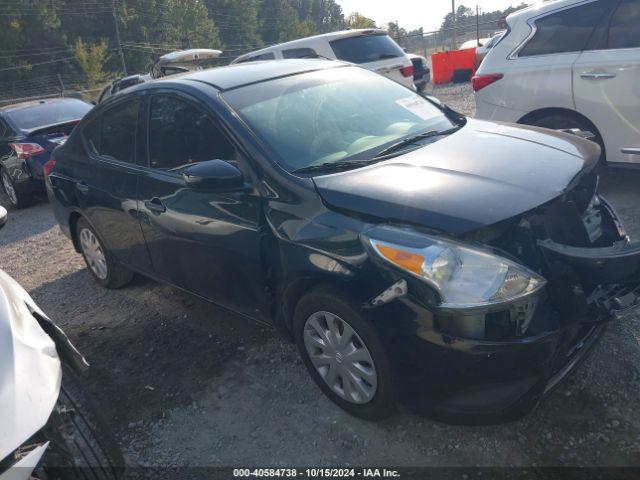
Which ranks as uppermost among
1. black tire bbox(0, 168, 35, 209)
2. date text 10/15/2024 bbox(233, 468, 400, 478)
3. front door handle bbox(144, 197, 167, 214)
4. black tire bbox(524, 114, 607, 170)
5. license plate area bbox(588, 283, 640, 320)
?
front door handle bbox(144, 197, 167, 214)

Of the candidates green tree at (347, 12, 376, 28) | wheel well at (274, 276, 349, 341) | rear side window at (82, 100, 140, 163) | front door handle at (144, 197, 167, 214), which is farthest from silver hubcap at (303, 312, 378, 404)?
green tree at (347, 12, 376, 28)

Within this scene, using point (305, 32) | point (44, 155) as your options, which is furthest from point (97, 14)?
point (44, 155)

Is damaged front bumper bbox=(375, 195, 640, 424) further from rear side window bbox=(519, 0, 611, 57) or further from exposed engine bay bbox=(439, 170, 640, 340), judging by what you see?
rear side window bbox=(519, 0, 611, 57)

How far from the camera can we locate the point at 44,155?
8039 mm

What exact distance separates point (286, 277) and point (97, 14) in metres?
52.0

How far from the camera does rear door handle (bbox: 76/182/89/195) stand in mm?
4332

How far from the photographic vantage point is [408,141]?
322 cm

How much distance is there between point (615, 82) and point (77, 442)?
4.79 meters

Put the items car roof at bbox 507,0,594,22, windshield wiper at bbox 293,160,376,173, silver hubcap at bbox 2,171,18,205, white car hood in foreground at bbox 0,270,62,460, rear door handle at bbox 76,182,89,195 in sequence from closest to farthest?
1. white car hood in foreground at bbox 0,270,62,460
2. windshield wiper at bbox 293,160,376,173
3. rear door handle at bbox 76,182,89,195
4. car roof at bbox 507,0,594,22
5. silver hubcap at bbox 2,171,18,205

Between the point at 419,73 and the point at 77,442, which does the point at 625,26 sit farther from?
the point at 419,73

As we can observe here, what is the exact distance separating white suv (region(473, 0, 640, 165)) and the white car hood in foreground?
4577mm

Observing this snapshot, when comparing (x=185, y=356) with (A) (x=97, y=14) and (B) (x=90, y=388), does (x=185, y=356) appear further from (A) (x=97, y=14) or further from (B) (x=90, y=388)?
(A) (x=97, y=14)

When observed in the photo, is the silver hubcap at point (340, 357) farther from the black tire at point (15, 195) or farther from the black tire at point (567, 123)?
the black tire at point (15, 195)

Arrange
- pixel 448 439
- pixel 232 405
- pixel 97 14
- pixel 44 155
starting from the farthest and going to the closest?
1. pixel 97 14
2. pixel 44 155
3. pixel 232 405
4. pixel 448 439
